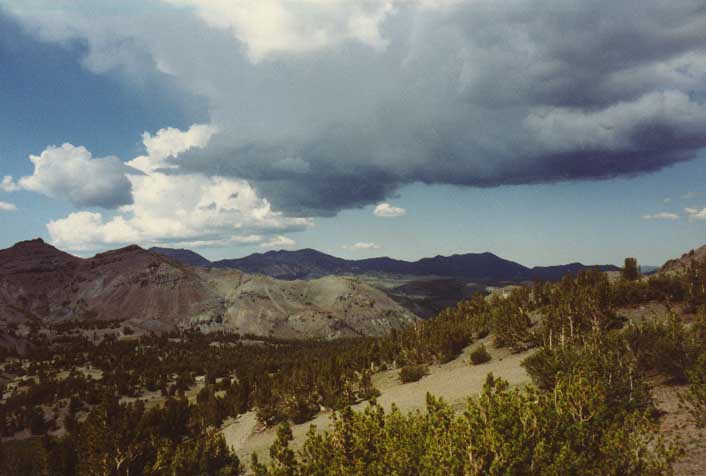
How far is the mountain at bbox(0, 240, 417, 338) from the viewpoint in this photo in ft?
438

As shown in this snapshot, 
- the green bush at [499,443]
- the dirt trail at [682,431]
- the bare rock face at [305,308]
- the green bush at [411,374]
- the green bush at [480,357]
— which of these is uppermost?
the green bush at [499,443]

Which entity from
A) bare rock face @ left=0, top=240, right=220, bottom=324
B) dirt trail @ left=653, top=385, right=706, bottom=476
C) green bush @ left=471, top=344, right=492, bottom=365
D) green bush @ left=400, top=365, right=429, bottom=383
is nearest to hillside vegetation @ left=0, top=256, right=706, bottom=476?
dirt trail @ left=653, top=385, right=706, bottom=476

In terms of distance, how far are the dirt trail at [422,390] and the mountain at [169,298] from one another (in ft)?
337

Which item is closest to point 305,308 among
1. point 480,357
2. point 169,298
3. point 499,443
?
point 169,298

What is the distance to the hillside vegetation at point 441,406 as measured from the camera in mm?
9172

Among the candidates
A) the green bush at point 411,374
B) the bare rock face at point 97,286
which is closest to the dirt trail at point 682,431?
the green bush at point 411,374

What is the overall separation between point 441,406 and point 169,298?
496 ft

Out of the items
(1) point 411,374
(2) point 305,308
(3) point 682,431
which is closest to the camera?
(3) point 682,431

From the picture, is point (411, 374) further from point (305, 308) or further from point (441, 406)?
point (305, 308)

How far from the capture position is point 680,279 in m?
29.4

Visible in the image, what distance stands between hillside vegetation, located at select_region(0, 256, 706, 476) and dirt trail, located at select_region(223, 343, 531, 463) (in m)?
1.15

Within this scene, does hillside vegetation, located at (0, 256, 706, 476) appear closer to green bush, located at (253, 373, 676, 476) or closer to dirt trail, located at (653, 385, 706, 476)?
green bush, located at (253, 373, 676, 476)

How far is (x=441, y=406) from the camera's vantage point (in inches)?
426

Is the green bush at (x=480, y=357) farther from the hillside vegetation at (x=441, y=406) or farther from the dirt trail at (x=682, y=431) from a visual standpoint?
the dirt trail at (x=682, y=431)
